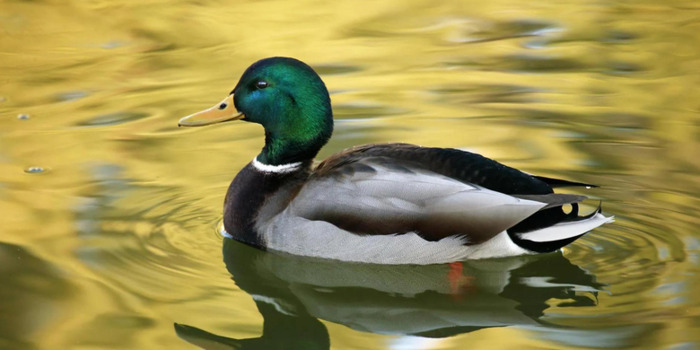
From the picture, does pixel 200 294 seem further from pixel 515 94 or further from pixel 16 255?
pixel 515 94

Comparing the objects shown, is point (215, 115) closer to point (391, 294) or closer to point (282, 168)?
point (282, 168)

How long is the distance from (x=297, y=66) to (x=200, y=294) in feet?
4.64

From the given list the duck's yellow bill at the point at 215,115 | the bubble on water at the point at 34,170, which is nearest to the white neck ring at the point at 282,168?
the duck's yellow bill at the point at 215,115

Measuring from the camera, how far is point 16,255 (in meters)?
6.29

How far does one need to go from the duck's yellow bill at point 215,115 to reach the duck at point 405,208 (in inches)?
14.2

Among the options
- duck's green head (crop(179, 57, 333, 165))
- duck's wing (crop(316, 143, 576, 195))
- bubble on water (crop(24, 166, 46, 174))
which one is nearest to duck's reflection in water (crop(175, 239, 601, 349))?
duck's wing (crop(316, 143, 576, 195))

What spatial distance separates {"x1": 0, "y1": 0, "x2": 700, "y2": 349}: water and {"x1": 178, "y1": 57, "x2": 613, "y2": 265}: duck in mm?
119

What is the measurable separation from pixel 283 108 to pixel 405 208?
95cm

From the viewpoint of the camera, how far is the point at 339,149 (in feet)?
26.3

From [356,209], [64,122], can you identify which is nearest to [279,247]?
[356,209]

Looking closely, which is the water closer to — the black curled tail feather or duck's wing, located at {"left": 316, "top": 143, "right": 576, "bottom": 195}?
the black curled tail feather

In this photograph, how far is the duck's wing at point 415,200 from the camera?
5.94m

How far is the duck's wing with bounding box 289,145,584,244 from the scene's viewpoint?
234 inches

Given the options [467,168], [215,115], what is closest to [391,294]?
[467,168]
